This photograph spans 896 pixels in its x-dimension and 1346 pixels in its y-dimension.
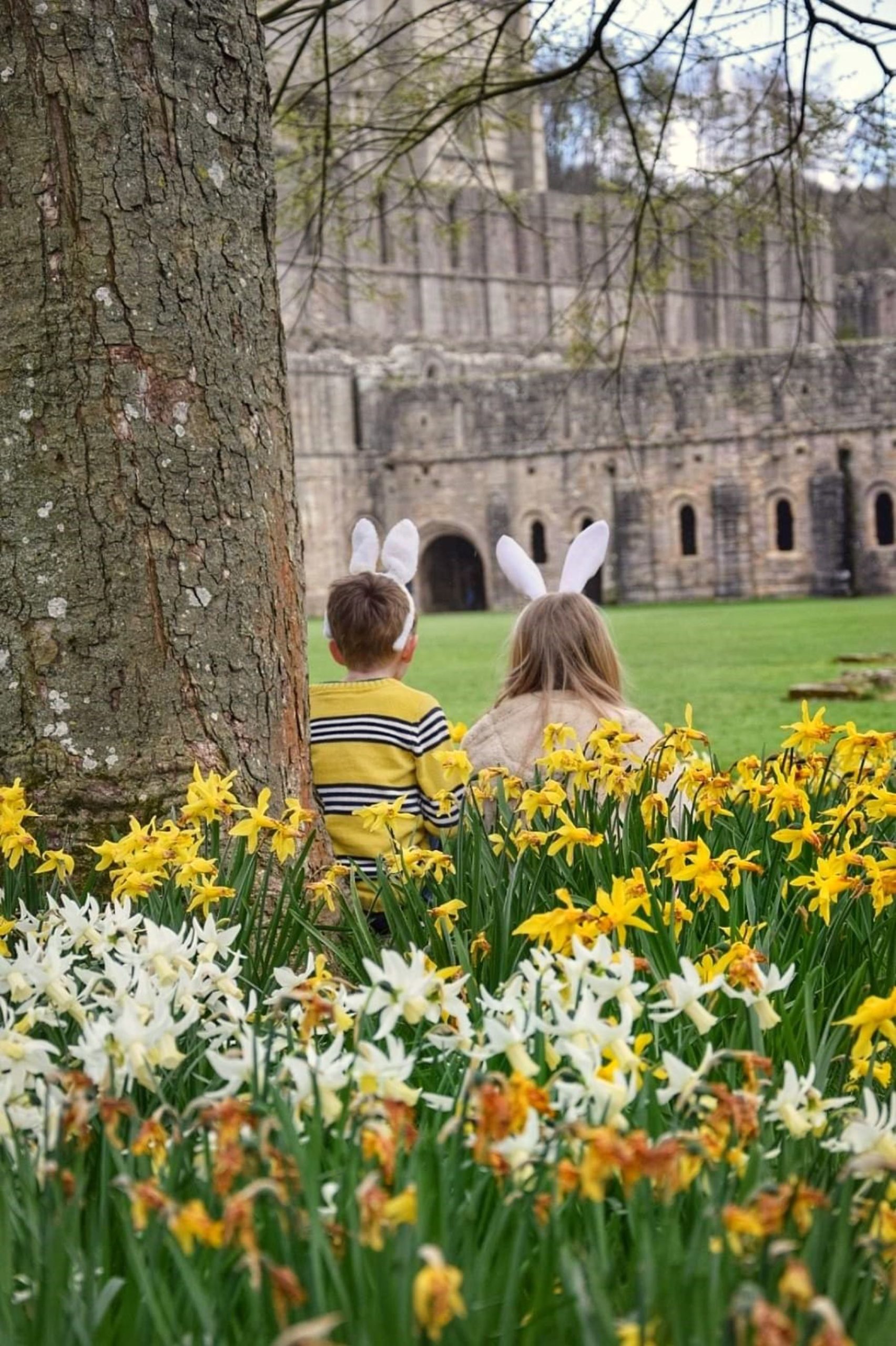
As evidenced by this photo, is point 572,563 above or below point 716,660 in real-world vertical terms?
above

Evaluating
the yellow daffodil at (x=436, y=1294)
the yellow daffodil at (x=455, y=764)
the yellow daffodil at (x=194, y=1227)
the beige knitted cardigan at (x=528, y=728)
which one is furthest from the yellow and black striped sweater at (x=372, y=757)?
the yellow daffodil at (x=436, y=1294)

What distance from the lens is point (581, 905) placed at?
10.0 ft

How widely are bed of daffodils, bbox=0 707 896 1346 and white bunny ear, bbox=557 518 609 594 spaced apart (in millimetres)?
1920

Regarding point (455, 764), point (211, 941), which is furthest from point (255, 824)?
point (455, 764)

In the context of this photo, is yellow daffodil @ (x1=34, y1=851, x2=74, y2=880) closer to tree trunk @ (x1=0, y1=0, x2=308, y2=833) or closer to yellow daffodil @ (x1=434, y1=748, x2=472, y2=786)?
tree trunk @ (x1=0, y1=0, x2=308, y2=833)

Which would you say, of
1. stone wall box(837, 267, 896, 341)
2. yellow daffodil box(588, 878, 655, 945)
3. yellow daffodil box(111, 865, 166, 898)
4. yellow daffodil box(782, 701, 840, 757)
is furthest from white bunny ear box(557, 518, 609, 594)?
stone wall box(837, 267, 896, 341)

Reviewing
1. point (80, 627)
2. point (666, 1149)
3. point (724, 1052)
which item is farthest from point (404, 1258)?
point (80, 627)

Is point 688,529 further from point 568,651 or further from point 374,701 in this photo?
point 374,701

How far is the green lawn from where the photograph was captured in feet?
37.2

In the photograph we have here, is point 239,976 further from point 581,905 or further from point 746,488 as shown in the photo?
point 746,488

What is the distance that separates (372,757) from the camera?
14.1 feet

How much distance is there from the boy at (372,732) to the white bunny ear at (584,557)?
0.56 meters

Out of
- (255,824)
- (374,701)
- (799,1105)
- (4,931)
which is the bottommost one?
(799,1105)

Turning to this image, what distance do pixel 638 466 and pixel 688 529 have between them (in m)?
3.64
